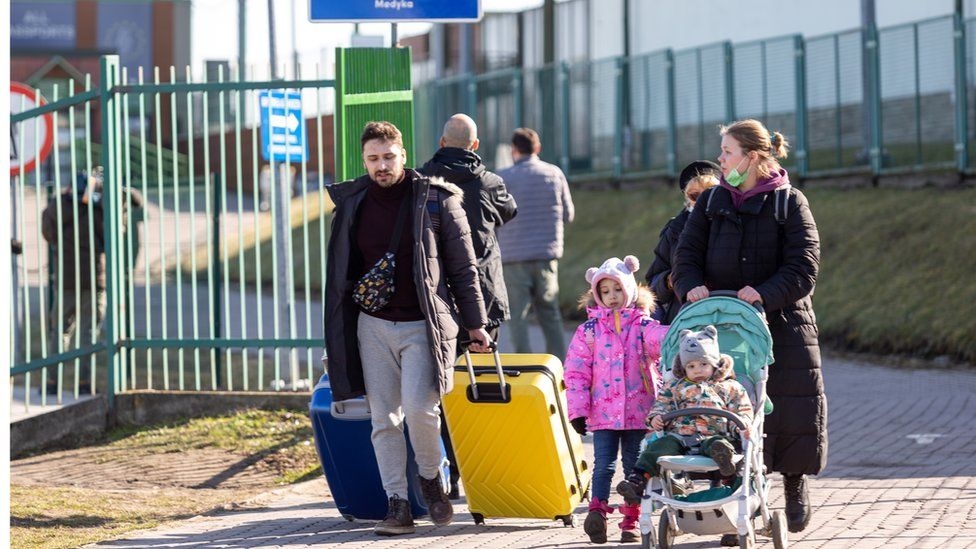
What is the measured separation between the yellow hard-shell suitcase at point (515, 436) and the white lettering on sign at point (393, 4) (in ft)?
8.41

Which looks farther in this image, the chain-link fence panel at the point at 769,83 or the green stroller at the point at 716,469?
the chain-link fence panel at the point at 769,83

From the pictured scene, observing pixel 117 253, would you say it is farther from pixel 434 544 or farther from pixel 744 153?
pixel 744 153

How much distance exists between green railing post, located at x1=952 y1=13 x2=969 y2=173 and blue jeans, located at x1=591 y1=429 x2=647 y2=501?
1148cm

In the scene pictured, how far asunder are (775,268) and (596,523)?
1282 mm

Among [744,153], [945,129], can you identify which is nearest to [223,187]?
[744,153]

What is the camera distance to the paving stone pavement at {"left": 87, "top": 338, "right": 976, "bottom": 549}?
7.12 meters

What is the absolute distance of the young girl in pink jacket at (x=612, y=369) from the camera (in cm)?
716

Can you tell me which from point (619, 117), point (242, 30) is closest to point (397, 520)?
point (619, 117)

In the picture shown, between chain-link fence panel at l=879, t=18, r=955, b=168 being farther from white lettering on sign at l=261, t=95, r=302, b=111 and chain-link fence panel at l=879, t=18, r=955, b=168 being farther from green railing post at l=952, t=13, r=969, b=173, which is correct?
white lettering on sign at l=261, t=95, r=302, b=111

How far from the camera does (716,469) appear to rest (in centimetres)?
634

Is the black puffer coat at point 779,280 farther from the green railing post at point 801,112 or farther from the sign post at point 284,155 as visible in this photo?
the green railing post at point 801,112

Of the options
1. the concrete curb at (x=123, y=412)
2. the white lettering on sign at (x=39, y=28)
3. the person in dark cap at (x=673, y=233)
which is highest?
the white lettering on sign at (x=39, y=28)

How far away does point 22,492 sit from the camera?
8.95m

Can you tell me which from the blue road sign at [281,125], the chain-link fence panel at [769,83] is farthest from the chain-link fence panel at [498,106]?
the blue road sign at [281,125]
